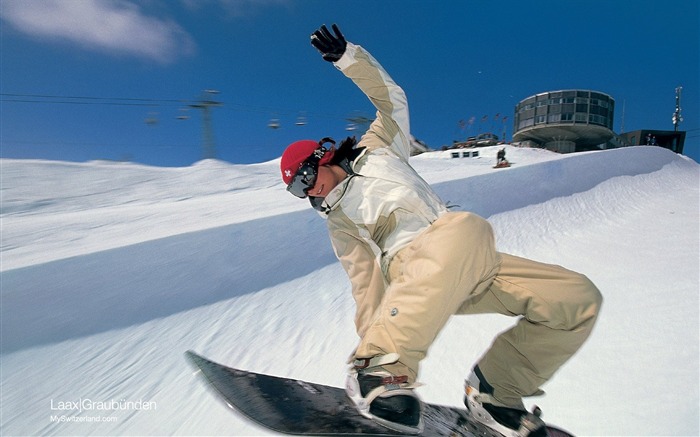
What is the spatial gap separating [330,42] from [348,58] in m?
0.13

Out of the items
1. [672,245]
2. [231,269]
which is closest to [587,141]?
[672,245]

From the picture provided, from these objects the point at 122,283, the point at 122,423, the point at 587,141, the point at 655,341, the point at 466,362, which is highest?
the point at 587,141

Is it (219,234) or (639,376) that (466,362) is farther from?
(219,234)

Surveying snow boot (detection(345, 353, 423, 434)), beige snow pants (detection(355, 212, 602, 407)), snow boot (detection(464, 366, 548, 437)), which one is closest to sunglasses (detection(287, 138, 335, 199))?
beige snow pants (detection(355, 212, 602, 407))

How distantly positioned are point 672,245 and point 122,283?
19.4 ft

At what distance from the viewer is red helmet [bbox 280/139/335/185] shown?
5.67 feet

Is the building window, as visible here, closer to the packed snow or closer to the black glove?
the packed snow

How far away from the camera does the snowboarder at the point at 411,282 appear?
120cm

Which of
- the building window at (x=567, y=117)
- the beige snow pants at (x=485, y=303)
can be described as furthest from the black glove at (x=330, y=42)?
the building window at (x=567, y=117)

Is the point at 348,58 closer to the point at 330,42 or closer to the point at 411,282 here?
the point at 330,42

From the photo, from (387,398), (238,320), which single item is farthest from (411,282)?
(238,320)

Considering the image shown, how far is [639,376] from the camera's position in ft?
6.68

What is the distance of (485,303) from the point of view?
5.31 feet

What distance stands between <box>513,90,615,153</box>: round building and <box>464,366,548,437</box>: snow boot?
57.8 m
